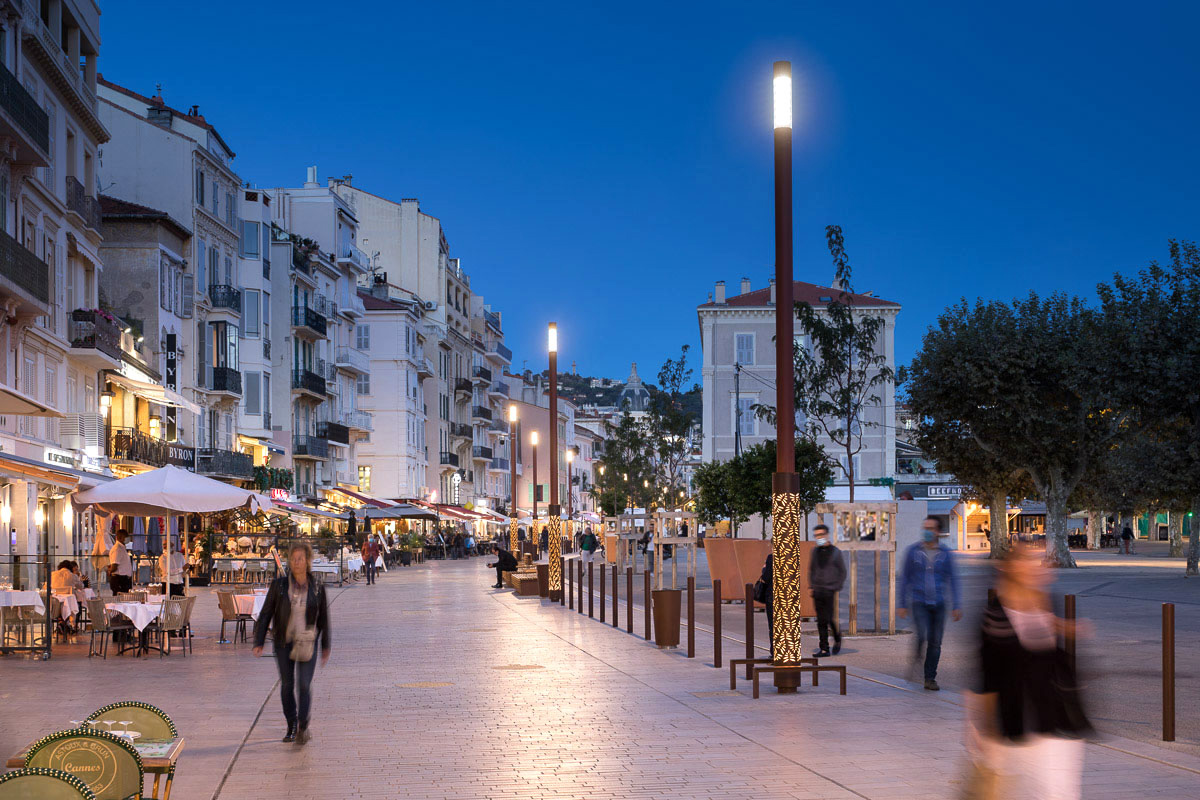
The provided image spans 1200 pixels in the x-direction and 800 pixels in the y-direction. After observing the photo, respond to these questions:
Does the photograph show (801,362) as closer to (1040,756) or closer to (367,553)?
(367,553)

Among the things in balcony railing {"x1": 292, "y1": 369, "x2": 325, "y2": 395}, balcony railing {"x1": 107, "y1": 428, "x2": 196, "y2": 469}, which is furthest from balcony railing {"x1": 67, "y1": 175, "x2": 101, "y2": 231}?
balcony railing {"x1": 292, "y1": 369, "x2": 325, "y2": 395}

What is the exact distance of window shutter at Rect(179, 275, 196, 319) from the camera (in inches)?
1961

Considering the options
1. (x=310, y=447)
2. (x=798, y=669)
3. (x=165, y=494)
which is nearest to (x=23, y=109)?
(x=165, y=494)

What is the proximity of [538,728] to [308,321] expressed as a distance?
56.0m

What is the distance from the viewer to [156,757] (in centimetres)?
648

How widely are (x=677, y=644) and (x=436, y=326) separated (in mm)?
73685

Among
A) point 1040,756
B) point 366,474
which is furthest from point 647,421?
point 1040,756

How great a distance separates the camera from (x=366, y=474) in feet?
268

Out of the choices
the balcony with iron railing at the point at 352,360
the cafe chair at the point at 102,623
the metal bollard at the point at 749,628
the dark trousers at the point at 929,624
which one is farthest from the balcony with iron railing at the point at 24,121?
the balcony with iron railing at the point at 352,360

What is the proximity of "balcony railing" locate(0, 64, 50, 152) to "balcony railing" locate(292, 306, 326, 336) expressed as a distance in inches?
1282

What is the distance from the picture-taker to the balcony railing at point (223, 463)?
49781 mm

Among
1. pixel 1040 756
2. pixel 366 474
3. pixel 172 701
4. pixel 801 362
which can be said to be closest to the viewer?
pixel 1040 756

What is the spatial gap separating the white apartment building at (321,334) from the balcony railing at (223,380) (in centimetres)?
936

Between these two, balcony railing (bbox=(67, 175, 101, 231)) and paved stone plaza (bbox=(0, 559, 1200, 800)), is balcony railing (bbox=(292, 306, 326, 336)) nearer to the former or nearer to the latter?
balcony railing (bbox=(67, 175, 101, 231))
